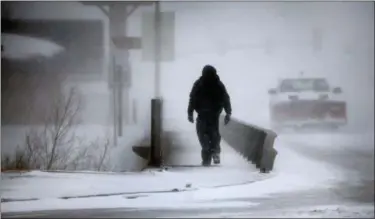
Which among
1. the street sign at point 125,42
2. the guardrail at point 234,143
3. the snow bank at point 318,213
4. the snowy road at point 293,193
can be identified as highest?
the street sign at point 125,42

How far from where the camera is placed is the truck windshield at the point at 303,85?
2.53 m

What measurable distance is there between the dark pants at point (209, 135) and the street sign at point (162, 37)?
1.13 ft

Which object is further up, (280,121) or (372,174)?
(280,121)

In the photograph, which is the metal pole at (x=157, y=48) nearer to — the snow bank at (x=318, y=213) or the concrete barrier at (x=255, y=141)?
the concrete barrier at (x=255, y=141)

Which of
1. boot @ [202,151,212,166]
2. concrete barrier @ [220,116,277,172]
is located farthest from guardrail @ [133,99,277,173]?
boot @ [202,151,212,166]

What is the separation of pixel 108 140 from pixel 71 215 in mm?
367

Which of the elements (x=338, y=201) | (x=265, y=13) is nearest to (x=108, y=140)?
(x=265, y=13)

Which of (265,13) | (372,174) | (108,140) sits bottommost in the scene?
(372,174)

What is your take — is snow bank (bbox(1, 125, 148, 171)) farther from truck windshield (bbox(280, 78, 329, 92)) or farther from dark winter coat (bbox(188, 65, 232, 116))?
truck windshield (bbox(280, 78, 329, 92))

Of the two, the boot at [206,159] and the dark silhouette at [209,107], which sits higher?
the dark silhouette at [209,107]

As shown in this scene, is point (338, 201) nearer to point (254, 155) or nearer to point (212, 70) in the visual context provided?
point (254, 155)

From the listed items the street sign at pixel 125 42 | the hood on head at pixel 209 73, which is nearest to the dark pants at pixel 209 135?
the hood on head at pixel 209 73

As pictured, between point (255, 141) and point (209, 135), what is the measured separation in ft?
0.70

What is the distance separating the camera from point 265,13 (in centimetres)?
253
